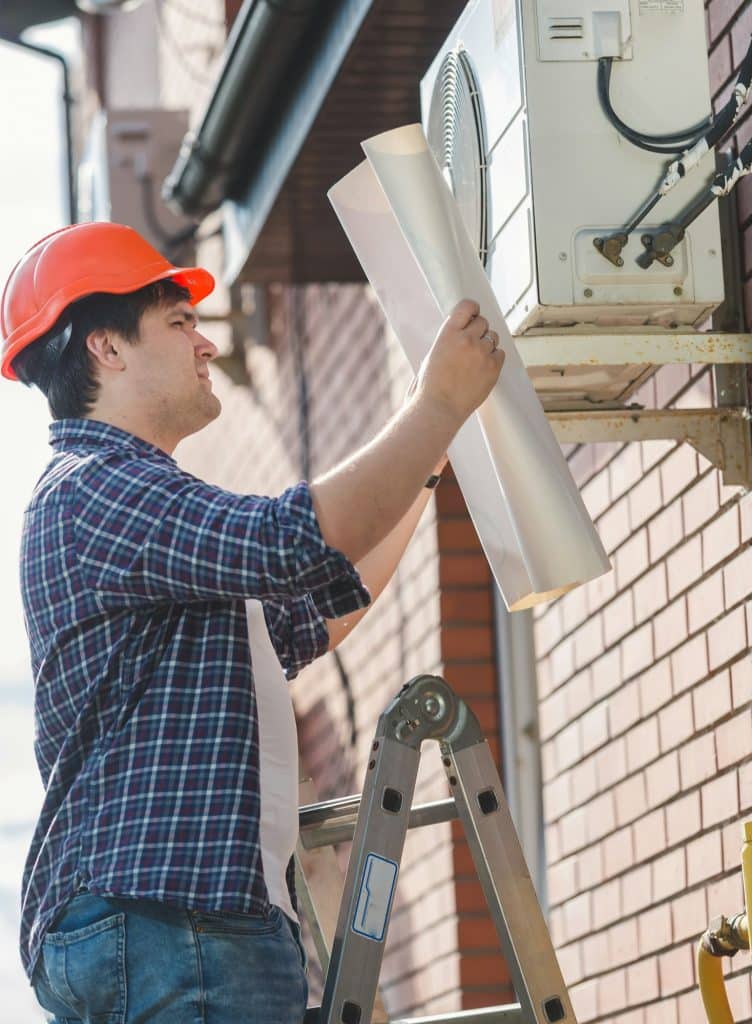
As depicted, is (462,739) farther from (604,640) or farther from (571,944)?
(571,944)

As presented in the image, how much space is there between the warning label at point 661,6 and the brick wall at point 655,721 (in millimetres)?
241

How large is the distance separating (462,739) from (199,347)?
2.62 feet

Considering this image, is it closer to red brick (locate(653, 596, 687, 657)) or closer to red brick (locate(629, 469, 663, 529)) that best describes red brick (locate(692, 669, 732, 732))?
red brick (locate(653, 596, 687, 657))

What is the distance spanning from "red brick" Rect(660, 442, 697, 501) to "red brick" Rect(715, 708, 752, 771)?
50 centimetres

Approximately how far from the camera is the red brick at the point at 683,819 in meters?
3.80

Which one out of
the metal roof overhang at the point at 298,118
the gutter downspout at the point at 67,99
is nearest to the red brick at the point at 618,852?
the metal roof overhang at the point at 298,118

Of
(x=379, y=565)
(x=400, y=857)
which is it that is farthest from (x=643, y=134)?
(x=400, y=857)

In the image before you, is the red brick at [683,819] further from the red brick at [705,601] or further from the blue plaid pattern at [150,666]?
the blue plaid pattern at [150,666]

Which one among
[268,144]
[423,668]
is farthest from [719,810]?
[268,144]

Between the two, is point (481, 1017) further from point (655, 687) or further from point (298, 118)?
point (298, 118)

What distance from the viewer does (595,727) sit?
179 inches

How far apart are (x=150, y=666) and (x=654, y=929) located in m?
1.70

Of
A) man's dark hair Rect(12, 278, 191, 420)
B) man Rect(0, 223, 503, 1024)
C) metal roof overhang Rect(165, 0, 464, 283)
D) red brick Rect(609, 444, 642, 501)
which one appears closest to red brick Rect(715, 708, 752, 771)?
red brick Rect(609, 444, 642, 501)

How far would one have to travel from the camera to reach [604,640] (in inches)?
176
